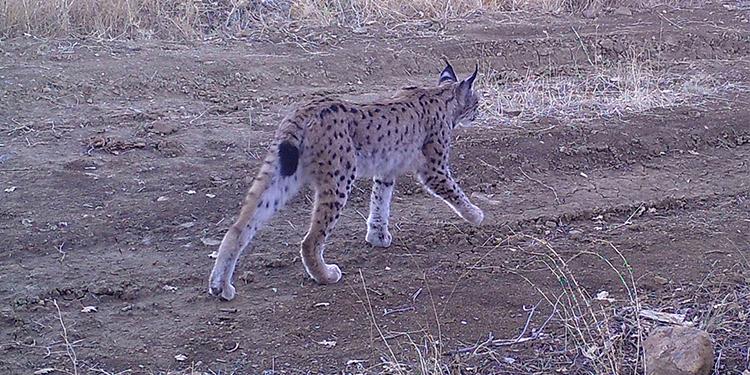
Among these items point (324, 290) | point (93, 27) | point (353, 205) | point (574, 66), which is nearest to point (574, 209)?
point (353, 205)

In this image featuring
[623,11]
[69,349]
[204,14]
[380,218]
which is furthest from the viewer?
[623,11]

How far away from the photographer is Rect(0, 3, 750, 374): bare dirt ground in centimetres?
484

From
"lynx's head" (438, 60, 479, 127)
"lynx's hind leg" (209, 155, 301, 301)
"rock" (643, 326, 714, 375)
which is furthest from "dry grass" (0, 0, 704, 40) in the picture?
"rock" (643, 326, 714, 375)

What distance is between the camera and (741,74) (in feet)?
33.4

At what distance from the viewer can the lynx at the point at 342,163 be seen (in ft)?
17.7

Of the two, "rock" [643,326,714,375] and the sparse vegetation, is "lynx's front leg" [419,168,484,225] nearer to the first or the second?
the sparse vegetation

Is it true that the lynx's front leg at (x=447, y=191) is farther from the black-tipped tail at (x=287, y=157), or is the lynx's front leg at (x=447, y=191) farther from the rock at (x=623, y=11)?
the rock at (x=623, y=11)

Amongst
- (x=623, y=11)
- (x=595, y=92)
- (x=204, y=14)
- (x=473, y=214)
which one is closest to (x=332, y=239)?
(x=473, y=214)

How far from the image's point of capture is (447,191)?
6.30 metres

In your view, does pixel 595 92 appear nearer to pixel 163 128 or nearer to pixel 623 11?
pixel 163 128

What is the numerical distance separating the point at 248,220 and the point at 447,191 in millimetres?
1463

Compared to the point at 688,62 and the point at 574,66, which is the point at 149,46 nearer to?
the point at 574,66

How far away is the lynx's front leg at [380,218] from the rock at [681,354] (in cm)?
220

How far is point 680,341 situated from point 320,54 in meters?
6.89
